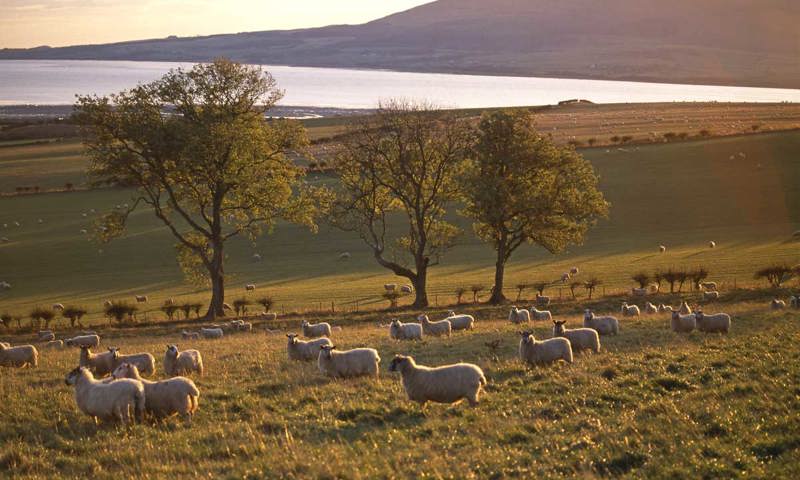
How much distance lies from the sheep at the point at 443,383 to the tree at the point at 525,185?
24.9m

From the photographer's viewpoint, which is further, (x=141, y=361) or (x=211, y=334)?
(x=211, y=334)

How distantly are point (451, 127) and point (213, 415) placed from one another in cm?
2795

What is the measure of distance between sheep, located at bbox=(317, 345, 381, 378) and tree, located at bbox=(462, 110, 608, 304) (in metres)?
22.3

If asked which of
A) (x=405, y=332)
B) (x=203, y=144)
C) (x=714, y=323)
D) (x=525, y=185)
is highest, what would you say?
(x=203, y=144)

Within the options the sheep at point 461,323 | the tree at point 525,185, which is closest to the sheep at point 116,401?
the sheep at point 461,323

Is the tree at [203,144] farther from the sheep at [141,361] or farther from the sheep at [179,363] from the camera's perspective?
the sheep at [179,363]

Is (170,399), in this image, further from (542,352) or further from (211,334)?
(211,334)

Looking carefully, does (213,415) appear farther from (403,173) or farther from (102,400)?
(403,173)

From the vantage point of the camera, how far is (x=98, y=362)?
17469 mm

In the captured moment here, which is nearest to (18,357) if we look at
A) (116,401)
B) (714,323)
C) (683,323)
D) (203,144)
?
(116,401)

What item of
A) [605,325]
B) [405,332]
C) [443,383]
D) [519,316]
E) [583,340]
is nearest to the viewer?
[443,383]

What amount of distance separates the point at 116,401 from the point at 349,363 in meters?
5.05

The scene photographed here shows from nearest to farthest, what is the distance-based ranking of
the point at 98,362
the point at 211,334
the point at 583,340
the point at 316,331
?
the point at 98,362 → the point at 583,340 → the point at 316,331 → the point at 211,334

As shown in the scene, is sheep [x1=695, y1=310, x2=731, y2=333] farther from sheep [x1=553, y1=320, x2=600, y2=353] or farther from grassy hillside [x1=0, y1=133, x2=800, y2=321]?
grassy hillside [x1=0, y1=133, x2=800, y2=321]
